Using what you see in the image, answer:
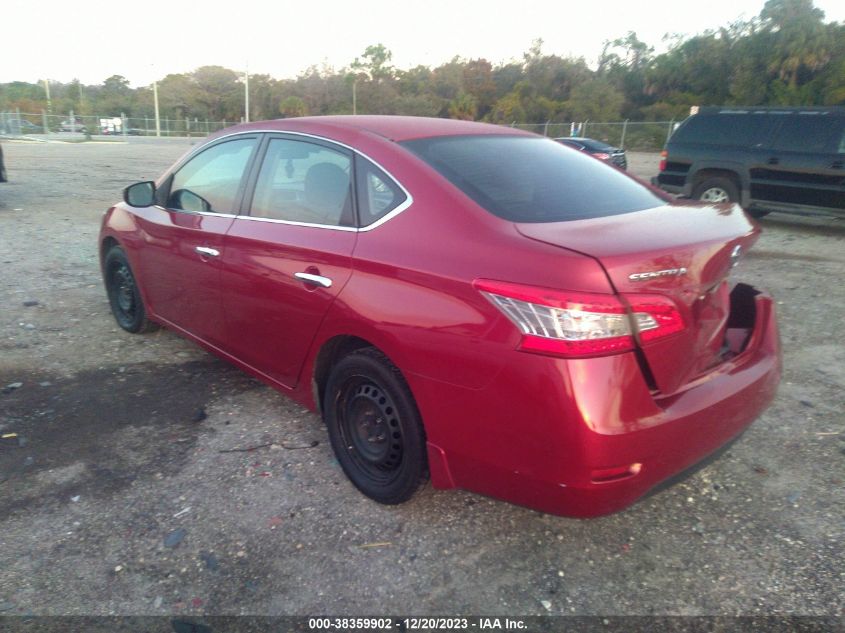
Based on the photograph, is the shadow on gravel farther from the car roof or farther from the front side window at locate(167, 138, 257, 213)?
the car roof

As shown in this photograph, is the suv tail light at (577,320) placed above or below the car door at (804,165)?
below

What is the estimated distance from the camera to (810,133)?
394 inches

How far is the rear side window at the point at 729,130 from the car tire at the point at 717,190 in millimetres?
578

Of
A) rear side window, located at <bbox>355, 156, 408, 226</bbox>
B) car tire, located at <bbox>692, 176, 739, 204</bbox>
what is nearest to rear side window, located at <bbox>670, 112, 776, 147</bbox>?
car tire, located at <bbox>692, 176, 739, 204</bbox>

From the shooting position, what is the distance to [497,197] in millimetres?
2781

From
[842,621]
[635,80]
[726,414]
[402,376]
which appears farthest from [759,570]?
[635,80]

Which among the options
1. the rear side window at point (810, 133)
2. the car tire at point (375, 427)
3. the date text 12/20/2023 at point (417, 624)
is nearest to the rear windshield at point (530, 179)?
the car tire at point (375, 427)

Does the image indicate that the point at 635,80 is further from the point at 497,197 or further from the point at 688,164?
the point at 497,197

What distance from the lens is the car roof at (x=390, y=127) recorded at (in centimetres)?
325

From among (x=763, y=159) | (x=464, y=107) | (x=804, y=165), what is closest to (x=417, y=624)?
(x=804, y=165)

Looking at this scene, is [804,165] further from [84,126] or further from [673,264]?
[84,126]

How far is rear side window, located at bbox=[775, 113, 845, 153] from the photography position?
385 inches

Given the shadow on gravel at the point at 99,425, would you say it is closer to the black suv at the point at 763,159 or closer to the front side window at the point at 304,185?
the front side window at the point at 304,185

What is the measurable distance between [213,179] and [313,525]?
2.21 m
